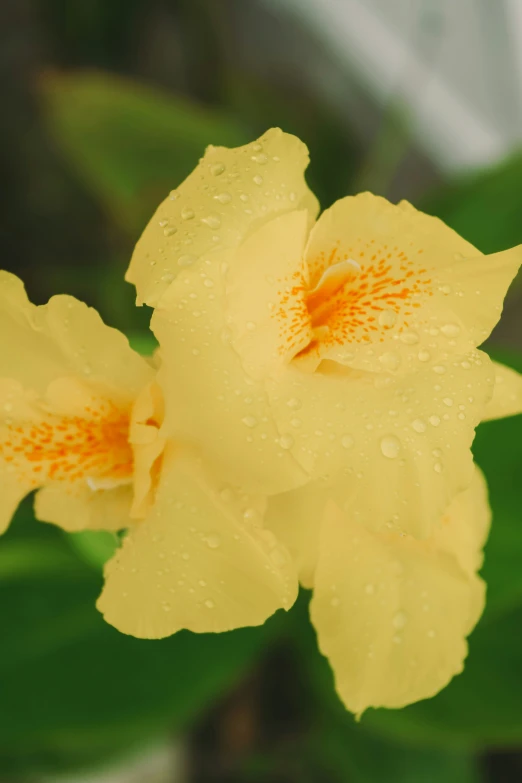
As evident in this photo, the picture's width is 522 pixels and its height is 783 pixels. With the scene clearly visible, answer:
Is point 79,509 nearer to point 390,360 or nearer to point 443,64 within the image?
point 390,360

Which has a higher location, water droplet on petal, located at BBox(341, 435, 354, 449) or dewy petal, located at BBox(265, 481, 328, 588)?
water droplet on petal, located at BBox(341, 435, 354, 449)

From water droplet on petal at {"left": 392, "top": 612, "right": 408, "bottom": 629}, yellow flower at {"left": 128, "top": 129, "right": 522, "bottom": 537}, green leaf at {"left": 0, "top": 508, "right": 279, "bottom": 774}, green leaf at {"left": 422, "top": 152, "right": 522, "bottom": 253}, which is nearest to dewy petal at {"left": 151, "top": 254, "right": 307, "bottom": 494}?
yellow flower at {"left": 128, "top": 129, "right": 522, "bottom": 537}

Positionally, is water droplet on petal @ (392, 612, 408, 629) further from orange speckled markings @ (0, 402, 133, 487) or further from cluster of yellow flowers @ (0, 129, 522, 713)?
orange speckled markings @ (0, 402, 133, 487)

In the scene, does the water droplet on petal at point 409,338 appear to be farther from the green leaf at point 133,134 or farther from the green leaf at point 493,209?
the green leaf at point 133,134

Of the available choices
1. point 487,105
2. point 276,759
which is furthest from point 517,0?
point 276,759

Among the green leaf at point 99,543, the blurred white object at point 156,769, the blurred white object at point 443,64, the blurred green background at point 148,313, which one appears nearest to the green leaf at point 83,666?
the blurred green background at point 148,313

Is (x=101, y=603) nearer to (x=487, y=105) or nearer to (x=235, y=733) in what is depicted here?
(x=235, y=733)

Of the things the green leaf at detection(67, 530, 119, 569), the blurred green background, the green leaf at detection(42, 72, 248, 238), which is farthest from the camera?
the green leaf at detection(42, 72, 248, 238)
